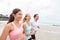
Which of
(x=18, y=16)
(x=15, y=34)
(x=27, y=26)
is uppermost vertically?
(x=18, y=16)

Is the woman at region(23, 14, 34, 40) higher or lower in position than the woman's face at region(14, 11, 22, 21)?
lower

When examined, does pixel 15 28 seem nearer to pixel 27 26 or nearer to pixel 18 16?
pixel 18 16

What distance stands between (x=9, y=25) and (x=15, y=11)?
11.5 inches


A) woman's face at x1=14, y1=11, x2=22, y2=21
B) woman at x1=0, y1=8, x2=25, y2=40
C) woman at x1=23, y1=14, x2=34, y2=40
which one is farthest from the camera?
woman at x1=23, y1=14, x2=34, y2=40

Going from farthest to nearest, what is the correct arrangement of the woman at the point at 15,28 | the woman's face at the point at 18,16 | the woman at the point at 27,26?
1. the woman at the point at 27,26
2. the woman's face at the point at 18,16
3. the woman at the point at 15,28

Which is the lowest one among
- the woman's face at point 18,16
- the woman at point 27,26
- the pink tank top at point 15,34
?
the woman at point 27,26

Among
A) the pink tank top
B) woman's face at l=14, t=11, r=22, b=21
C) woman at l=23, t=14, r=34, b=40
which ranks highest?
woman's face at l=14, t=11, r=22, b=21

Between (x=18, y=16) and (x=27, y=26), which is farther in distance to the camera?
(x=27, y=26)

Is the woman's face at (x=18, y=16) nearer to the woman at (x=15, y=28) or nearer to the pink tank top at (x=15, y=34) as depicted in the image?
the woman at (x=15, y=28)

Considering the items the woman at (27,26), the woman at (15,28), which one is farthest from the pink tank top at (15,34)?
the woman at (27,26)

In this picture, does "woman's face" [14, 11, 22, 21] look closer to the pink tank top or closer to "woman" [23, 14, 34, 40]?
the pink tank top

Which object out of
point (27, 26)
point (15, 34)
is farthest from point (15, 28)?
point (27, 26)

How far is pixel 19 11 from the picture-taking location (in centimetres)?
398

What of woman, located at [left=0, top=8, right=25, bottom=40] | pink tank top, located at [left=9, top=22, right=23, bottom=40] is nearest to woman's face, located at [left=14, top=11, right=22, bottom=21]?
woman, located at [left=0, top=8, right=25, bottom=40]
